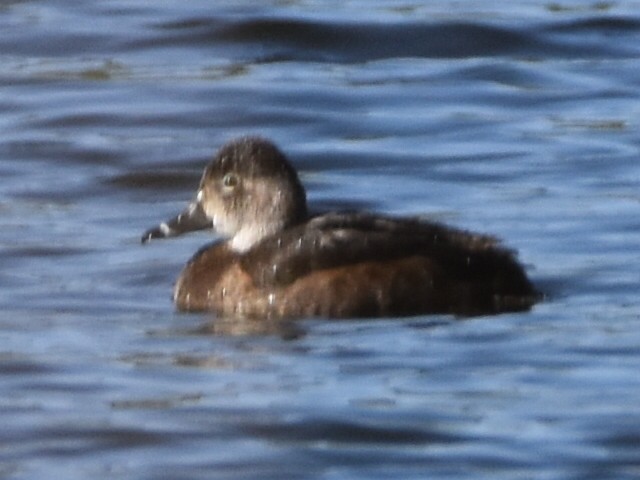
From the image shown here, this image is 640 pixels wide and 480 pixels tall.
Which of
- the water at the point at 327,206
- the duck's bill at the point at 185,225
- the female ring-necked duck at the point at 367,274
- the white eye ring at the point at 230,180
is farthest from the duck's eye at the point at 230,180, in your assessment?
the water at the point at 327,206

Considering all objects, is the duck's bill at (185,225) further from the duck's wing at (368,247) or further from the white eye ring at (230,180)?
the duck's wing at (368,247)

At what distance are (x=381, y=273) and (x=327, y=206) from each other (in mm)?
3047

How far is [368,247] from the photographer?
11.5 metres

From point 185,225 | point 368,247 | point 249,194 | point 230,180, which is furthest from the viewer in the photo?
point 185,225

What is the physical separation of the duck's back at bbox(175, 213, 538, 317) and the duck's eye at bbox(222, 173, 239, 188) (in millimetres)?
663

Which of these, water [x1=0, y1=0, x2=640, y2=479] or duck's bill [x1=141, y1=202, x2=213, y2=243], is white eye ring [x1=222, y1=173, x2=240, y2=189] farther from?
water [x1=0, y1=0, x2=640, y2=479]

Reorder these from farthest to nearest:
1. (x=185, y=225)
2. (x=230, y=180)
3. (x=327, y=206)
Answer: (x=327, y=206)
(x=185, y=225)
(x=230, y=180)

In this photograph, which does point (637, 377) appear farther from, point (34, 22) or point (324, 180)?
point (34, 22)

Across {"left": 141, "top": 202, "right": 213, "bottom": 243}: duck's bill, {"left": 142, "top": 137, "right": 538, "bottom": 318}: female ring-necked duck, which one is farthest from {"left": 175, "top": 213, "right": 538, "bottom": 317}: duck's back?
{"left": 141, "top": 202, "right": 213, "bottom": 243}: duck's bill

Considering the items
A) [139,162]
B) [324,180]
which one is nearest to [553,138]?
[324,180]

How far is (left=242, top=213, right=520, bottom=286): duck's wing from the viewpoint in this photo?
11.5m

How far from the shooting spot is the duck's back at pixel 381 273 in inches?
452

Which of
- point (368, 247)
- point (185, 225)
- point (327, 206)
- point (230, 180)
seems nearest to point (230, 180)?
point (230, 180)

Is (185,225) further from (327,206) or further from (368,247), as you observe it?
A: (327,206)
